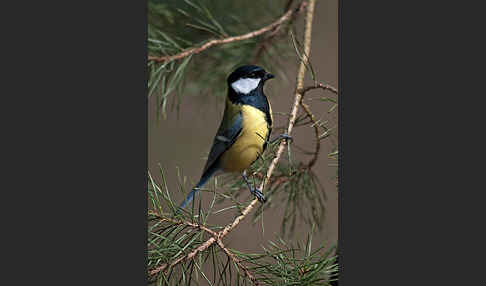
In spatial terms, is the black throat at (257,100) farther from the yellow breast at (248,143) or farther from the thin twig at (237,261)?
the thin twig at (237,261)

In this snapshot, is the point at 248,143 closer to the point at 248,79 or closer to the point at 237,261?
the point at 248,79

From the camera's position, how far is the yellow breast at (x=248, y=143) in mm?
1537

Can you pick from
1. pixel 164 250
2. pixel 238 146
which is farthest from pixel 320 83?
pixel 164 250

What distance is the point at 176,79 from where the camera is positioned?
5.48ft

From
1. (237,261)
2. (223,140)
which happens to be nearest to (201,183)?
(223,140)

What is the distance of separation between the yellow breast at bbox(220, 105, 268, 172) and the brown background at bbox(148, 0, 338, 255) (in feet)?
0.14

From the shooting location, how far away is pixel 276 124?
60.4 inches

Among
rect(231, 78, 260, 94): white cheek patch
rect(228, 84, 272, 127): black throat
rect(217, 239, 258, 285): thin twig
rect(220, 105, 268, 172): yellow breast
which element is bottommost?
rect(217, 239, 258, 285): thin twig

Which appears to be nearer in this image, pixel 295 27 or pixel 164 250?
pixel 164 250

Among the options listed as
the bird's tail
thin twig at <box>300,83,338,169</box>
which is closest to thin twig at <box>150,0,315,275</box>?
thin twig at <box>300,83,338,169</box>

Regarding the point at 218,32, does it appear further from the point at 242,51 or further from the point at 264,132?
the point at 264,132

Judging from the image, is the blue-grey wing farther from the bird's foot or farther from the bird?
the bird's foot

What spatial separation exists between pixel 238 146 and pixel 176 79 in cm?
27

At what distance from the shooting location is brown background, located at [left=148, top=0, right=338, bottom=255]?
1479mm
